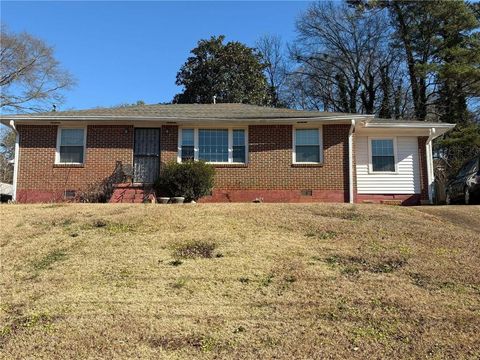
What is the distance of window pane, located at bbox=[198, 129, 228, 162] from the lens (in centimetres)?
1706

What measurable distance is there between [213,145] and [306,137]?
3.16m

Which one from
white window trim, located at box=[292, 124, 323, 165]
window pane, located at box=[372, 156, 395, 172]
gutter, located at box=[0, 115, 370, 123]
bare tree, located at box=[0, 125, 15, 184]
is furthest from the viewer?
bare tree, located at box=[0, 125, 15, 184]

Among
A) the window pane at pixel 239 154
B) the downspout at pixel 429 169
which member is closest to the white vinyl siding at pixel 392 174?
the downspout at pixel 429 169

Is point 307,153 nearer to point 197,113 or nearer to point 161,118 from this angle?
point 197,113

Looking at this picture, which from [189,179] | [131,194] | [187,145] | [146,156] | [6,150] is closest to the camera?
[189,179]

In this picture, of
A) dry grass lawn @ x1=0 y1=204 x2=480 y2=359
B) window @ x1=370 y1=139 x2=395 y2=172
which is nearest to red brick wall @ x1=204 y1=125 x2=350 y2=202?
window @ x1=370 y1=139 x2=395 y2=172

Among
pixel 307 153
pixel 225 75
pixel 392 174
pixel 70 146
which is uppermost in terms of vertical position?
pixel 225 75

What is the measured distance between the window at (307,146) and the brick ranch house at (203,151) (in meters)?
0.03

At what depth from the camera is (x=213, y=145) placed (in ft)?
56.3

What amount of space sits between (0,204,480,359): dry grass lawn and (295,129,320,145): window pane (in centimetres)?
650

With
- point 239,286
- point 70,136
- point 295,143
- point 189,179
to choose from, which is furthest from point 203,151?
point 239,286

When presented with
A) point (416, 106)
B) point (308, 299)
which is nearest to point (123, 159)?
point (308, 299)

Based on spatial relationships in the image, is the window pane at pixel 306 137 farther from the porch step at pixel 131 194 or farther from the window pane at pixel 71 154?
the window pane at pixel 71 154

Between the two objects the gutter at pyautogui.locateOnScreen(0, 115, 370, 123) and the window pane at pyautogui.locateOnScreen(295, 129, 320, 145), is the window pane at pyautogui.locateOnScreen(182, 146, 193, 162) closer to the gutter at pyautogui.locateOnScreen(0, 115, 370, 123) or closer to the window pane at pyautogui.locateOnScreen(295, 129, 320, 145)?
the gutter at pyautogui.locateOnScreen(0, 115, 370, 123)
